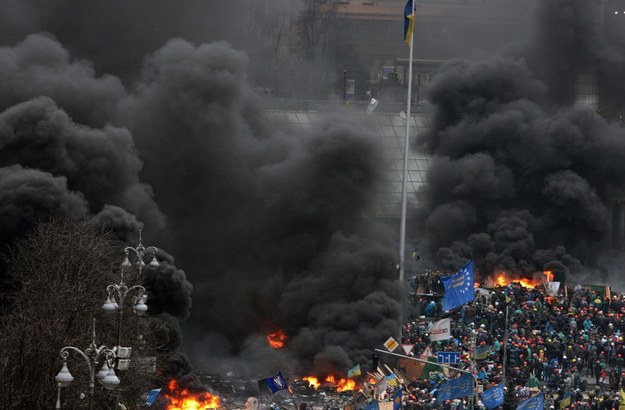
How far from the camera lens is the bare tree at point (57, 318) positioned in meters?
37.0

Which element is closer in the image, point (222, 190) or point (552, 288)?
point (552, 288)

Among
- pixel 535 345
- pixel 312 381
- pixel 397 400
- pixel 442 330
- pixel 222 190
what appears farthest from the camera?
pixel 222 190

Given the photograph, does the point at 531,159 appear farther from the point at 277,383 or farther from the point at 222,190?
the point at 277,383

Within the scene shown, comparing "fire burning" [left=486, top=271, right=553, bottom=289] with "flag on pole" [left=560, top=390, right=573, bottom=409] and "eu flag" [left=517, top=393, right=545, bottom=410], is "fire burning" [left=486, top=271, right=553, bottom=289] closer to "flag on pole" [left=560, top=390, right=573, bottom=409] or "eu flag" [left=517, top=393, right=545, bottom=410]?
"flag on pole" [left=560, top=390, right=573, bottom=409]

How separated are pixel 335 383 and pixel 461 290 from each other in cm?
891

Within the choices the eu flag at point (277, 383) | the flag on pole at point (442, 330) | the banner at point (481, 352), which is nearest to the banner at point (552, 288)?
the banner at point (481, 352)

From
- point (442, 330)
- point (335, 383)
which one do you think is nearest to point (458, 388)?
point (442, 330)

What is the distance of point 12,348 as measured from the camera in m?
37.6

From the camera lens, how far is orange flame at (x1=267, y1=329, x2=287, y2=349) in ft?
Answer: 195

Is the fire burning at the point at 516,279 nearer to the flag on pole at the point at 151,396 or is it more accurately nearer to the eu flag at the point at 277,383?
the eu flag at the point at 277,383

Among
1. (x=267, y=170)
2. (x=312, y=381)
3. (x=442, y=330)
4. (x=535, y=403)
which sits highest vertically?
(x=267, y=170)

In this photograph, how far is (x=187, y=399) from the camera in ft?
161

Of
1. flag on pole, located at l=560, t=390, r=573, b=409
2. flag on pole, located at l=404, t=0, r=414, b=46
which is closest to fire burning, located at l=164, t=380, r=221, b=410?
flag on pole, located at l=560, t=390, r=573, b=409

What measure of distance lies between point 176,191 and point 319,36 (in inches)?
1503
